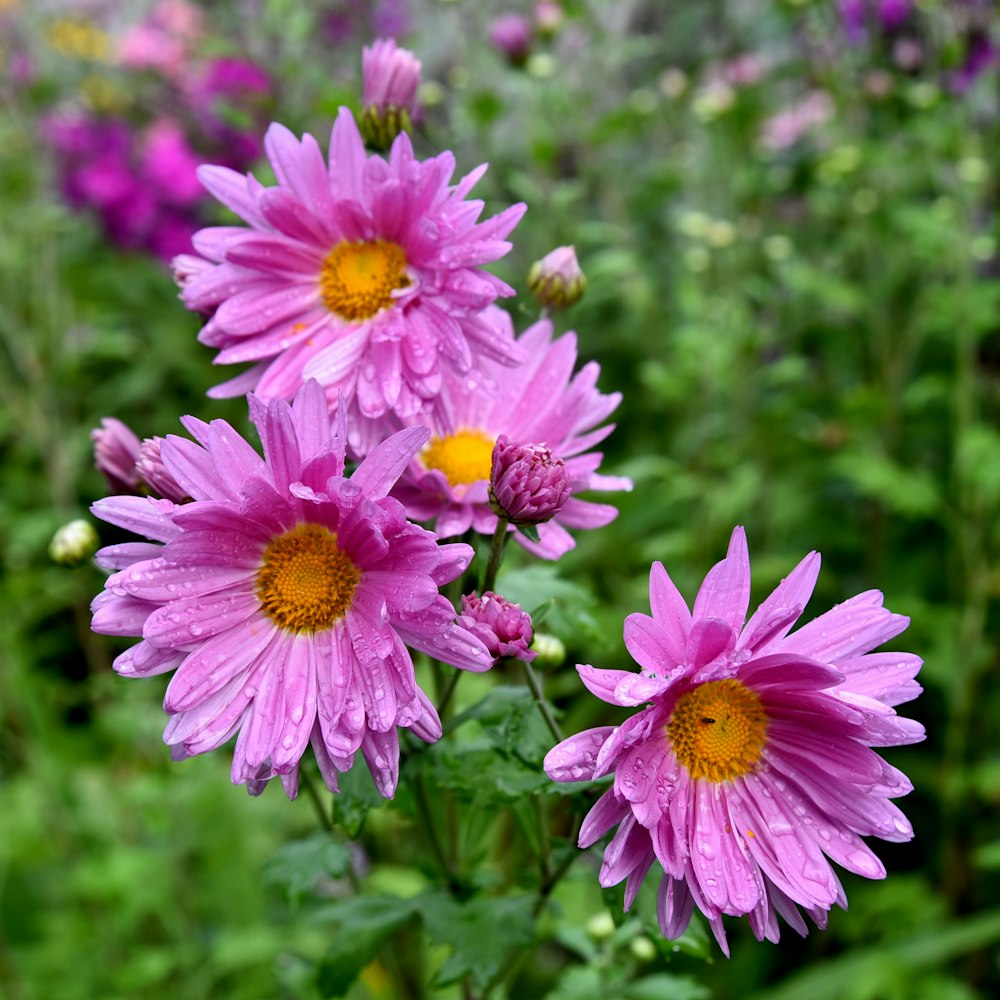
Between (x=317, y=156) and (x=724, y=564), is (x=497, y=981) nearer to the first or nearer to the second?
(x=724, y=564)

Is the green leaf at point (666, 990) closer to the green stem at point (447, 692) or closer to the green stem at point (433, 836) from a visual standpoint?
the green stem at point (433, 836)

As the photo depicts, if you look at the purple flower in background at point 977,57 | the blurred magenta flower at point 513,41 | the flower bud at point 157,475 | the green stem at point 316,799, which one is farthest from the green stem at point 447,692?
the purple flower in background at point 977,57

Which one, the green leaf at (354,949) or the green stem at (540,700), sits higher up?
the green stem at (540,700)

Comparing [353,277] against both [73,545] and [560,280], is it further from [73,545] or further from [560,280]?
[73,545]

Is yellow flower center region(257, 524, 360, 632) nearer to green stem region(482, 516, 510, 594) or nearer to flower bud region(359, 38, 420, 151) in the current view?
green stem region(482, 516, 510, 594)

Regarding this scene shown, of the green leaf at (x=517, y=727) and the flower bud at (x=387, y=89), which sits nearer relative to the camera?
the green leaf at (x=517, y=727)

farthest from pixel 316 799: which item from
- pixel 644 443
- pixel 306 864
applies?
pixel 644 443
